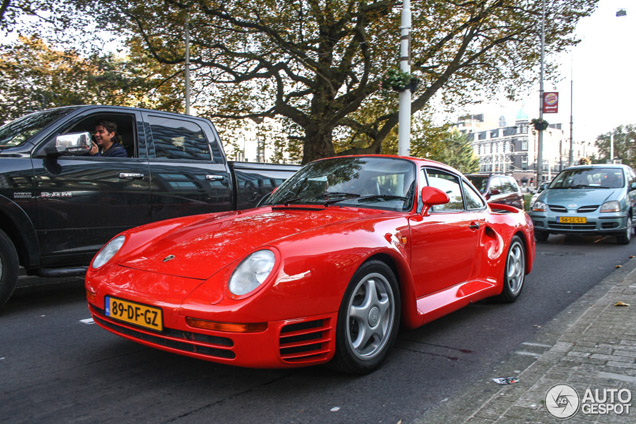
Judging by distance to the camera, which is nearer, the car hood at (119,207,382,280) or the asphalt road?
the asphalt road

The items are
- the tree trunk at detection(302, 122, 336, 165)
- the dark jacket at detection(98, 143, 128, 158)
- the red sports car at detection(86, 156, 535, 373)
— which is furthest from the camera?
the tree trunk at detection(302, 122, 336, 165)

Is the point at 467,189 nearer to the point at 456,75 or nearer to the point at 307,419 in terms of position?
the point at 307,419

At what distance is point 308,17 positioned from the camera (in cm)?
1653

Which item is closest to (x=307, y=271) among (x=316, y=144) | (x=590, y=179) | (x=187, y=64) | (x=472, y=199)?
(x=472, y=199)

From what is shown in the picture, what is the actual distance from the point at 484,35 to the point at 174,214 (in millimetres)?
16886

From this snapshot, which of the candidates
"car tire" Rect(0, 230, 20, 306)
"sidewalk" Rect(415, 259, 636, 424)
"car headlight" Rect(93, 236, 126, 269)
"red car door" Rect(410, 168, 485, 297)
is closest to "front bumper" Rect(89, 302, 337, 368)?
"sidewalk" Rect(415, 259, 636, 424)

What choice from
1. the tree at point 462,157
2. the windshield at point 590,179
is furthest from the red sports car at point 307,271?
the tree at point 462,157

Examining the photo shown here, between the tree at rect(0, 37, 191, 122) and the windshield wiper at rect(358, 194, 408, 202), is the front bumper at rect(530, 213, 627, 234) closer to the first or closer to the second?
the windshield wiper at rect(358, 194, 408, 202)

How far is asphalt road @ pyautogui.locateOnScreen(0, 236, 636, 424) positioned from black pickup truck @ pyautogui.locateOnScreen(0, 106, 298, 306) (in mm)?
594

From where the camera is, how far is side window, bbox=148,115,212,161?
5566 mm

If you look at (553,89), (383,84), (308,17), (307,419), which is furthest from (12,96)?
(553,89)

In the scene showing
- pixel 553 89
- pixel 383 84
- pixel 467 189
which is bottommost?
pixel 467 189

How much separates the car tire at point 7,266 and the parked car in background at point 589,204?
9.30 m

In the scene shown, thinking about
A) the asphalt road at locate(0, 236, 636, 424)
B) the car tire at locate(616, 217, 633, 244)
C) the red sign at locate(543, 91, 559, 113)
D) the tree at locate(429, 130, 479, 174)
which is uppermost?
the tree at locate(429, 130, 479, 174)
